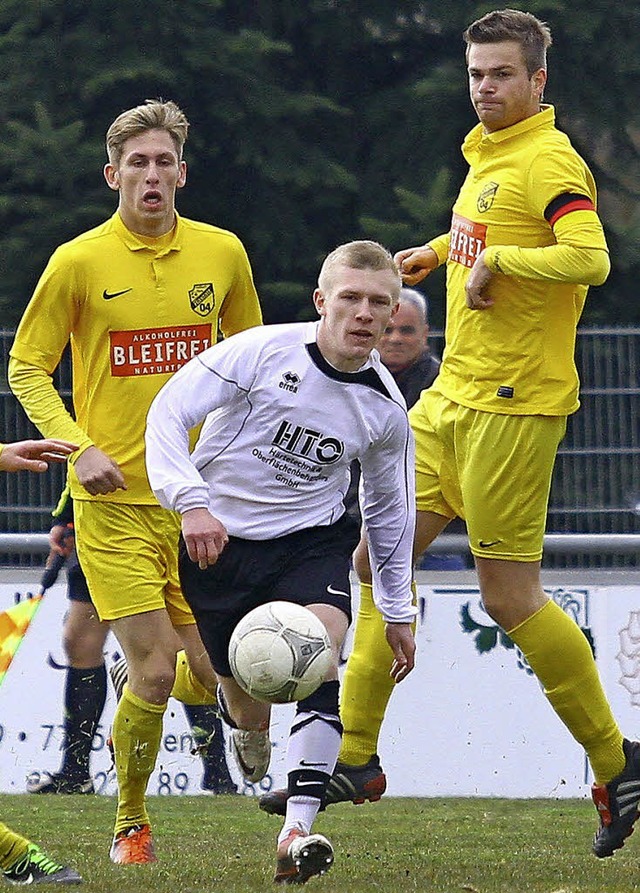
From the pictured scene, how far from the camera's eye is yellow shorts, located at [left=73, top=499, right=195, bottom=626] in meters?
6.41

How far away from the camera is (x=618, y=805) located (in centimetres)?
634

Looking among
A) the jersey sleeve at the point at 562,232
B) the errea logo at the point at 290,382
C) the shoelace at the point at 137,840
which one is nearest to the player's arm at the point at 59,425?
the errea logo at the point at 290,382

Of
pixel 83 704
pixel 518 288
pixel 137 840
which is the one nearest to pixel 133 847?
pixel 137 840

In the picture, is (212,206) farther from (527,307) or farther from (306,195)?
(527,307)

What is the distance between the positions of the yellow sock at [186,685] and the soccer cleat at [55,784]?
2.51 m

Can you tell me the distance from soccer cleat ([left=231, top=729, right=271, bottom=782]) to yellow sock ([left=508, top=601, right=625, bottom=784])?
3.17ft

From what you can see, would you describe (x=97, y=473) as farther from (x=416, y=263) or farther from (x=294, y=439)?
(x=416, y=263)

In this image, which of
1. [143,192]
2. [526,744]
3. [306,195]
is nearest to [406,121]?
[306,195]

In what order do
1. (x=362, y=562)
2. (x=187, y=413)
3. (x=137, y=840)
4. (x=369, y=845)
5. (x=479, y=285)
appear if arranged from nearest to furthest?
1. (x=187, y=413)
2. (x=479, y=285)
3. (x=137, y=840)
4. (x=362, y=562)
5. (x=369, y=845)

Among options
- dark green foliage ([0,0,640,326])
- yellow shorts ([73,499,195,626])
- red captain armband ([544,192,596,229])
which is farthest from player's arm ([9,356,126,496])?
dark green foliage ([0,0,640,326])

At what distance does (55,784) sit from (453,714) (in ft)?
6.84

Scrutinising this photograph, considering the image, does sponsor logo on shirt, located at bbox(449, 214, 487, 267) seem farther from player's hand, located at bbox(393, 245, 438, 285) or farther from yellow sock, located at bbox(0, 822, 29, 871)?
yellow sock, located at bbox(0, 822, 29, 871)

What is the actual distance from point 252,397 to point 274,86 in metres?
10.8

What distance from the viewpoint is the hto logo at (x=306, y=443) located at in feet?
18.8
